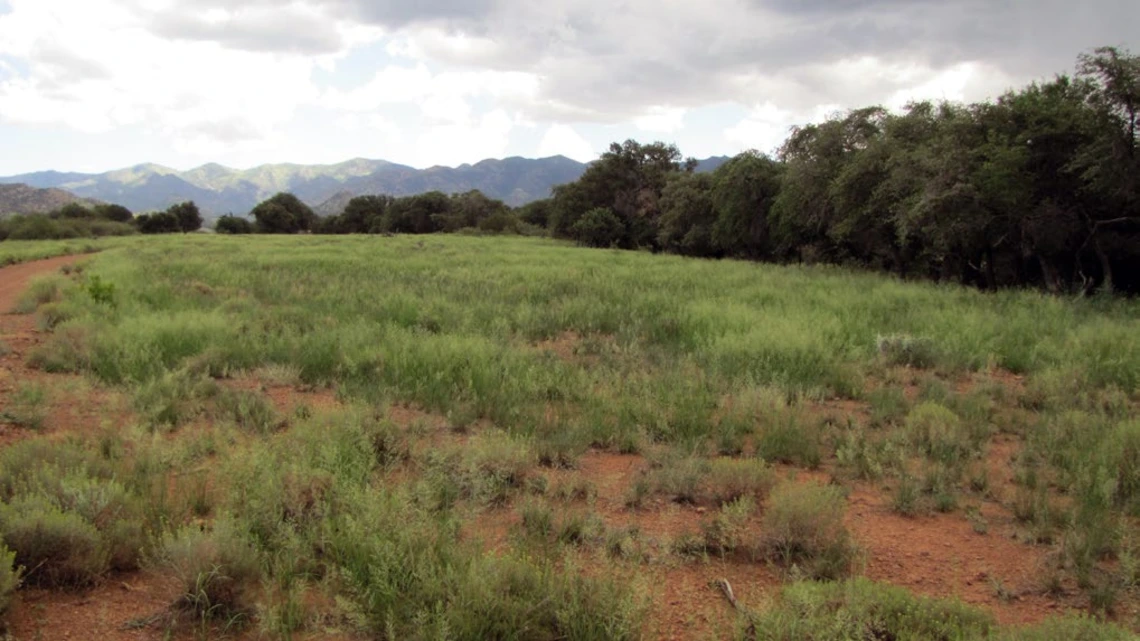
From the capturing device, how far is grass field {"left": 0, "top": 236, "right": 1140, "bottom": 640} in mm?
3387

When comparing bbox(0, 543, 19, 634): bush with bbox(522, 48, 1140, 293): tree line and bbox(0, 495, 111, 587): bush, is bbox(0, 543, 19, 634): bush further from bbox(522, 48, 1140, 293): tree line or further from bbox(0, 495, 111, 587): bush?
bbox(522, 48, 1140, 293): tree line

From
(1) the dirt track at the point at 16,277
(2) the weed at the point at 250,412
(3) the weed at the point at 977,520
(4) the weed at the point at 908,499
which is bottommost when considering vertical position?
(3) the weed at the point at 977,520

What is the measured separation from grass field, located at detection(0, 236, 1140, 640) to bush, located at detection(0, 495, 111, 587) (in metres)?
0.01

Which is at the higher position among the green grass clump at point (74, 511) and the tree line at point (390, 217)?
the tree line at point (390, 217)

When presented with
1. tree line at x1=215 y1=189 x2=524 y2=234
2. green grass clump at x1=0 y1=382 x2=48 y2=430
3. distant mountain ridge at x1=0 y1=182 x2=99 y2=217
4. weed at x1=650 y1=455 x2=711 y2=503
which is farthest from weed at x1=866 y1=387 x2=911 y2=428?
distant mountain ridge at x1=0 y1=182 x2=99 y2=217

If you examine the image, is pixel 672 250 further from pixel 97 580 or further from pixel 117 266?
pixel 97 580

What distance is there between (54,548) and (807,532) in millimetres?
4460

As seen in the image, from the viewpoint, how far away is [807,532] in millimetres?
4223

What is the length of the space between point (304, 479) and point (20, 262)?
107 ft

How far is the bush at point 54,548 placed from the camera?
11.6 feet

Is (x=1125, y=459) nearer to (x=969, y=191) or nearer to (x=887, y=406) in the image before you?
(x=887, y=406)

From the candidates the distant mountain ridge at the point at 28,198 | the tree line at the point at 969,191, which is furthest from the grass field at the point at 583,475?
the distant mountain ridge at the point at 28,198

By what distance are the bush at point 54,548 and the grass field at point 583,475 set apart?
0.01m

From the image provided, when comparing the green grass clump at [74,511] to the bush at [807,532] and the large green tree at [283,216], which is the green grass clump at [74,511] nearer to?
the bush at [807,532]
